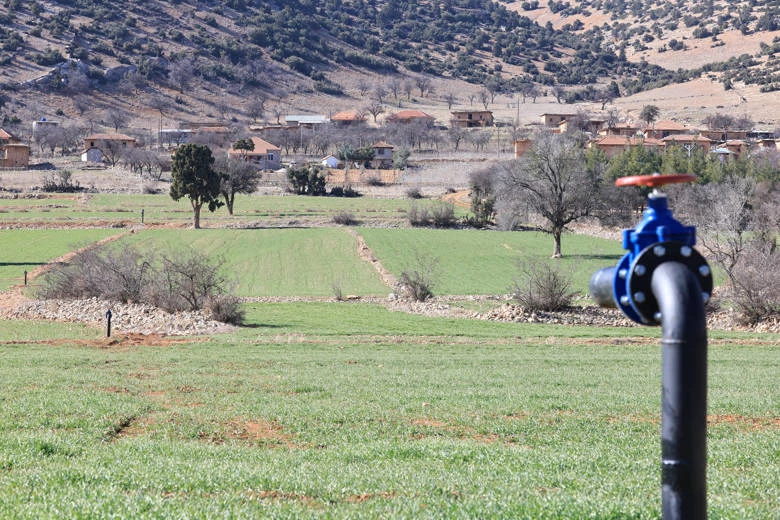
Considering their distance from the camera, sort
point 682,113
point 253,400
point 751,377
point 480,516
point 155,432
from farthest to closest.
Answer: point 682,113
point 751,377
point 253,400
point 155,432
point 480,516

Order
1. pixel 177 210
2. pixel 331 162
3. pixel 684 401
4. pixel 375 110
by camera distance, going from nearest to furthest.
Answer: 1. pixel 684 401
2. pixel 177 210
3. pixel 331 162
4. pixel 375 110

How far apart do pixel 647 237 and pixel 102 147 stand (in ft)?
451

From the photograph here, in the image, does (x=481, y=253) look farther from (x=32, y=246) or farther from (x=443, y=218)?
(x=32, y=246)

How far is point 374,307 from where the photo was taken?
42.3 meters

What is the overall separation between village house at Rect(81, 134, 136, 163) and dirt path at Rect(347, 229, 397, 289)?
70698 mm

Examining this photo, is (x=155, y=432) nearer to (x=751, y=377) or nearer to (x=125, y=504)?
(x=125, y=504)

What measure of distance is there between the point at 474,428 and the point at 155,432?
179 inches

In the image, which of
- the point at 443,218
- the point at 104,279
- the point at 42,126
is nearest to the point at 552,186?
the point at 443,218

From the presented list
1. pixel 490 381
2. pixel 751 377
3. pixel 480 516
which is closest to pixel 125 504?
pixel 480 516

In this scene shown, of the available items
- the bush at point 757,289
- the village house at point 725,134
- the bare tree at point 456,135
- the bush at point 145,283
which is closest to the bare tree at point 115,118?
the bare tree at point 456,135

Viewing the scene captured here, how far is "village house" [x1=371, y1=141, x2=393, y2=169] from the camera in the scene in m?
135

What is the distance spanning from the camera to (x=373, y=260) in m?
60.5

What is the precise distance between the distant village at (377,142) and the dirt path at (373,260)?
4950cm

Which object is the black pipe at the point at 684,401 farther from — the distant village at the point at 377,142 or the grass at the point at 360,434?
the distant village at the point at 377,142
